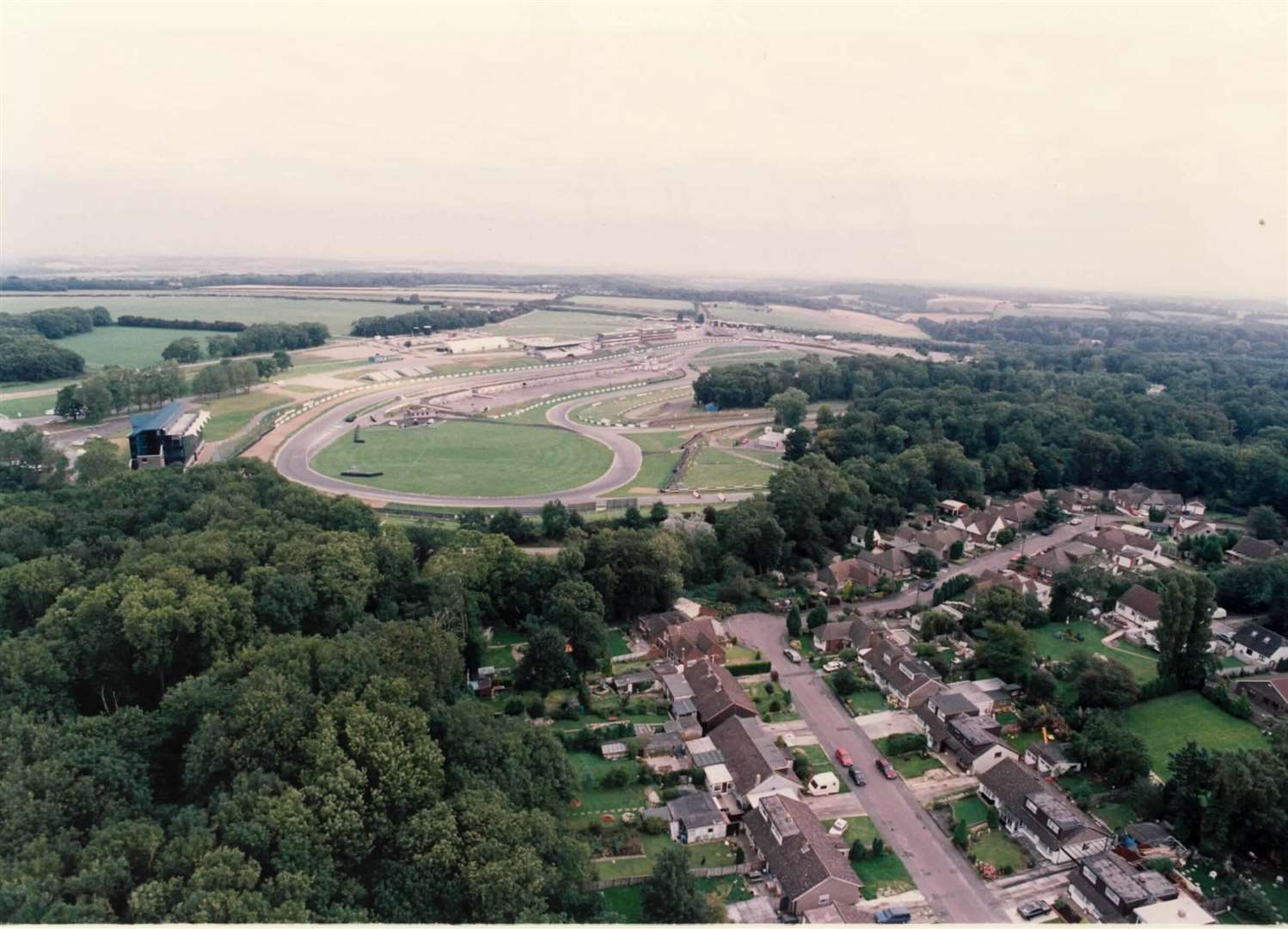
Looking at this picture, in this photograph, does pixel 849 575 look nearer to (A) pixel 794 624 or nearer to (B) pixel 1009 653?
(A) pixel 794 624

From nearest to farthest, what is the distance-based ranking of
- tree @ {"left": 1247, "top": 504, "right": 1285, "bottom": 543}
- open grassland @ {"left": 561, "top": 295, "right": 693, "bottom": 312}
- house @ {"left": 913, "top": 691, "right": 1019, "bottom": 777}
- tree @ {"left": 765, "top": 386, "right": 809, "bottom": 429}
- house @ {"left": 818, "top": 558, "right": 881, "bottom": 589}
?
house @ {"left": 913, "top": 691, "right": 1019, "bottom": 777}
house @ {"left": 818, "top": 558, "right": 881, "bottom": 589}
tree @ {"left": 1247, "top": 504, "right": 1285, "bottom": 543}
tree @ {"left": 765, "top": 386, "right": 809, "bottom": 429}
open grassland @ {"left": 561, "top": 295, "right": 693, "bottom": 312}

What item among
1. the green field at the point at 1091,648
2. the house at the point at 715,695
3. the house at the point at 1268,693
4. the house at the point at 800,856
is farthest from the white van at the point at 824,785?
the house at the point at 1268,693

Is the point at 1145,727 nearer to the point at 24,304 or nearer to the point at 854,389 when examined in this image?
the point at 854,389

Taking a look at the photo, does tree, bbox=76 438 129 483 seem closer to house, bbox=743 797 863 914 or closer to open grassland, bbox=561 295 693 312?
house, bbox=743 797 863 914

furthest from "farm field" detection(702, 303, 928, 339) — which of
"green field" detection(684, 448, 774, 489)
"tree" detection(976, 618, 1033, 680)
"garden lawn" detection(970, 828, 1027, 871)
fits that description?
"garden lawn" detection(970, 828, 1027, 871)

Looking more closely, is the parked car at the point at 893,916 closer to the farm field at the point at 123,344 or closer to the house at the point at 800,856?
the house at the point at 800,856

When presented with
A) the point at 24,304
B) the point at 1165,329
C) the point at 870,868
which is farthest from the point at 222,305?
the point at 1165,329
